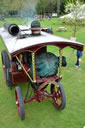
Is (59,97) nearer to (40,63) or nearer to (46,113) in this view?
(46,113)

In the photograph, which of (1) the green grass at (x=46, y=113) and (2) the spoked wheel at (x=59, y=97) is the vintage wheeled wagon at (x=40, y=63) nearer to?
(2) the spoked wheel at (x=59, y=97)

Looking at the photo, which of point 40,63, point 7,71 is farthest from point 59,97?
point 7,71

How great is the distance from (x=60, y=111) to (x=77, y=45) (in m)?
2.21

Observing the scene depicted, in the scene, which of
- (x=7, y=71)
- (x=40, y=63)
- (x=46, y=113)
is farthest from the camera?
(x=7, y=71)

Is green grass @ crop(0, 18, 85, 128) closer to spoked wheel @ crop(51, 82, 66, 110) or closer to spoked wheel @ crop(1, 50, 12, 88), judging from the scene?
spoked wheel @ crop(51, 82, 66, 110)

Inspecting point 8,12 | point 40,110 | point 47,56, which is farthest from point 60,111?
point 8,12

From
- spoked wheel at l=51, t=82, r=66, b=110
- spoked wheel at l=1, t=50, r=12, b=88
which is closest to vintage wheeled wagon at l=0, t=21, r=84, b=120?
spoked wheel at l=51, t=82, r=66, b=110

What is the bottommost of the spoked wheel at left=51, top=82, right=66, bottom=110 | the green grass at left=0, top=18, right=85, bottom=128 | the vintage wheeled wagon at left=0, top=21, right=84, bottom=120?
the green grass at left=0, top=18, right=85, bottom=128

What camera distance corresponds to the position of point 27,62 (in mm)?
4559

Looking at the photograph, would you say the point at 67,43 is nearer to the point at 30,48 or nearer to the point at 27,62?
the point at 30,48

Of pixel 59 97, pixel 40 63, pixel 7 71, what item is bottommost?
pixel 59 97


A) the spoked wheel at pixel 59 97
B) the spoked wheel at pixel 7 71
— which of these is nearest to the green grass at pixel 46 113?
the spoked wheel at pixel 59 97

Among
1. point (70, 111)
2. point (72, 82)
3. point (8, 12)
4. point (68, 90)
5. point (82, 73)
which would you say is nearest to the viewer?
point (70, 111)

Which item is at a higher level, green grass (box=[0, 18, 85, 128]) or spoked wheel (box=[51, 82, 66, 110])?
spoked wheel (box=[51, 82, 66, 110])
